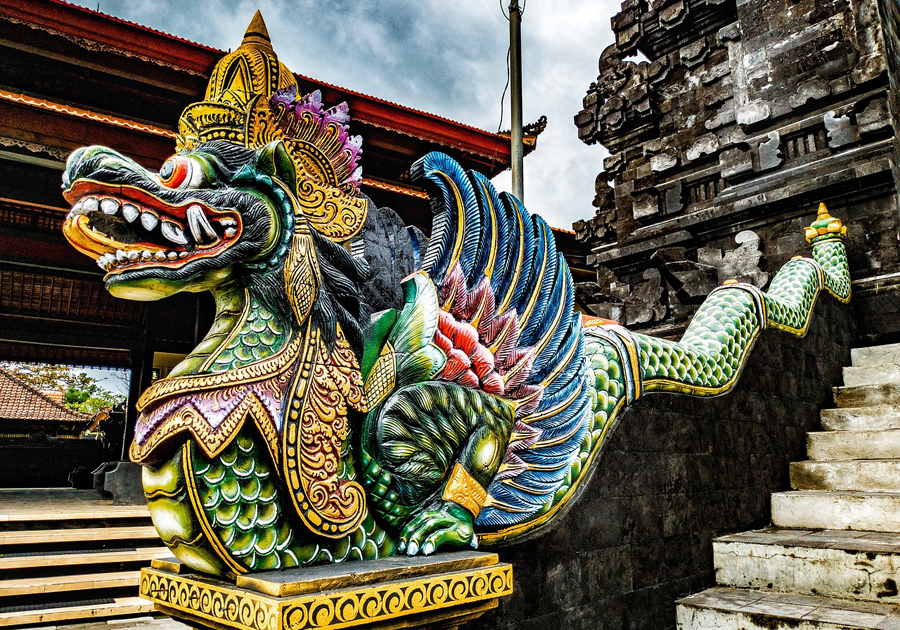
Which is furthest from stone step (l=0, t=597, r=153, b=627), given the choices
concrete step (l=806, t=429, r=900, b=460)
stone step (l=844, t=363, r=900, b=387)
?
stone step (l=844, t=363, r=900, b=387)

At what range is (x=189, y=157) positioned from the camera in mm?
1931

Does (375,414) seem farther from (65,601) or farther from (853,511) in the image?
(65,601)

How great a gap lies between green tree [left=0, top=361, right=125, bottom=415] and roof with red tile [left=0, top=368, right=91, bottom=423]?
640 mm

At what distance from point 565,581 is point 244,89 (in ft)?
7.49

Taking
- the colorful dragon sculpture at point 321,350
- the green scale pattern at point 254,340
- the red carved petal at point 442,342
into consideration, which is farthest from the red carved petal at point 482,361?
the green scale pattern at point 254,340

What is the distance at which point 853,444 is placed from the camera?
4418 millimetres

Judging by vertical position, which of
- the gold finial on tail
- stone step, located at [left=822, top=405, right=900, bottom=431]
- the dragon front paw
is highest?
the gold finial on tail

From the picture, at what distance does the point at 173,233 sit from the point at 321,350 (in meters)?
0.57

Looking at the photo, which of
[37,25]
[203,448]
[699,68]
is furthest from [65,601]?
[699,68]

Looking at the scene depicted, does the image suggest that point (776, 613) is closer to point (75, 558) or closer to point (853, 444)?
point (853, 444)

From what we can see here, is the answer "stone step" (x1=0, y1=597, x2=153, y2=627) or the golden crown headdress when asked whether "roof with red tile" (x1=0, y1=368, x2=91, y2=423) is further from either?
the golden crown headdress

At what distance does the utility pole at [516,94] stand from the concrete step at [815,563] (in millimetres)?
4240

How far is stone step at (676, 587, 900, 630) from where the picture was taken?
272 centimetres

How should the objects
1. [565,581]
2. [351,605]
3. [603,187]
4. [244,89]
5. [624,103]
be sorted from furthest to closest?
[603,187], [624,103], [565,581], [244,89], [351,605]
